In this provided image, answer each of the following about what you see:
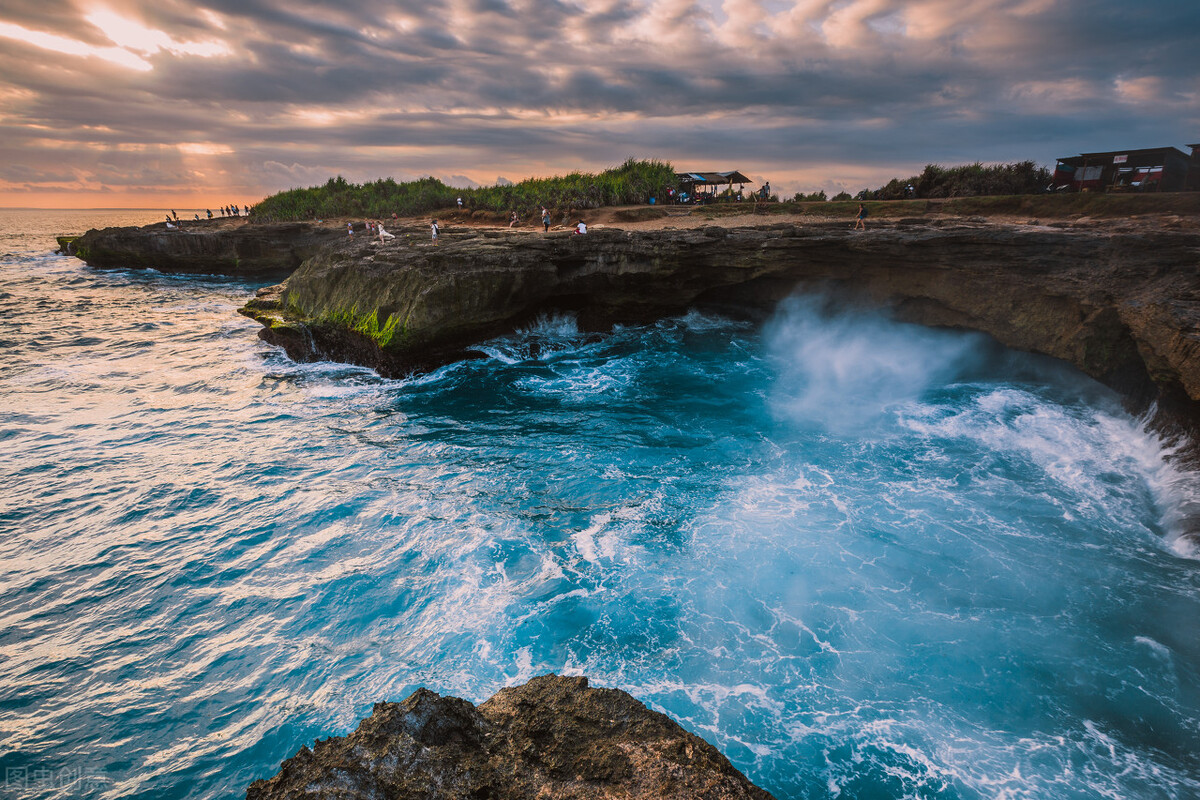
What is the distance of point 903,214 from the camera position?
942 inches

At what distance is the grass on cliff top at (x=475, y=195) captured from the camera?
3378 cm

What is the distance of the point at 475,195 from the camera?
41.4m

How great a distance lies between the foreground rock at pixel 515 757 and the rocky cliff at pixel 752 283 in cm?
1652

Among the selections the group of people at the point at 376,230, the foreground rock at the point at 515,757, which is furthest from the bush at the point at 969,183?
the foreground rock at the point at 515,757

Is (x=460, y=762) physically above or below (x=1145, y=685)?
above

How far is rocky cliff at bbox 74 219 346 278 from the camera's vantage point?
41094mm

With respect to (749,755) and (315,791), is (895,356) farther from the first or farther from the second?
(315,791)

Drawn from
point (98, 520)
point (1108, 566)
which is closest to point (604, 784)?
point (1108, 566)

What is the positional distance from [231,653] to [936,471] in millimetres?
15043

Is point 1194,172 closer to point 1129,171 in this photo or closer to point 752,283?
point 1129,171

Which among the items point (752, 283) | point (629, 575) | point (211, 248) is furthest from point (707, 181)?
point (211, 248)

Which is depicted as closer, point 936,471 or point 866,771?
point 866,771

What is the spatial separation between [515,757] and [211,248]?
53.1 meters

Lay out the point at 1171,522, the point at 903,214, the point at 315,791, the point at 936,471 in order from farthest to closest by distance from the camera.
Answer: the point at 903,214 < the point at 936,471 < the point at 1171,522 < the point at 315,791
